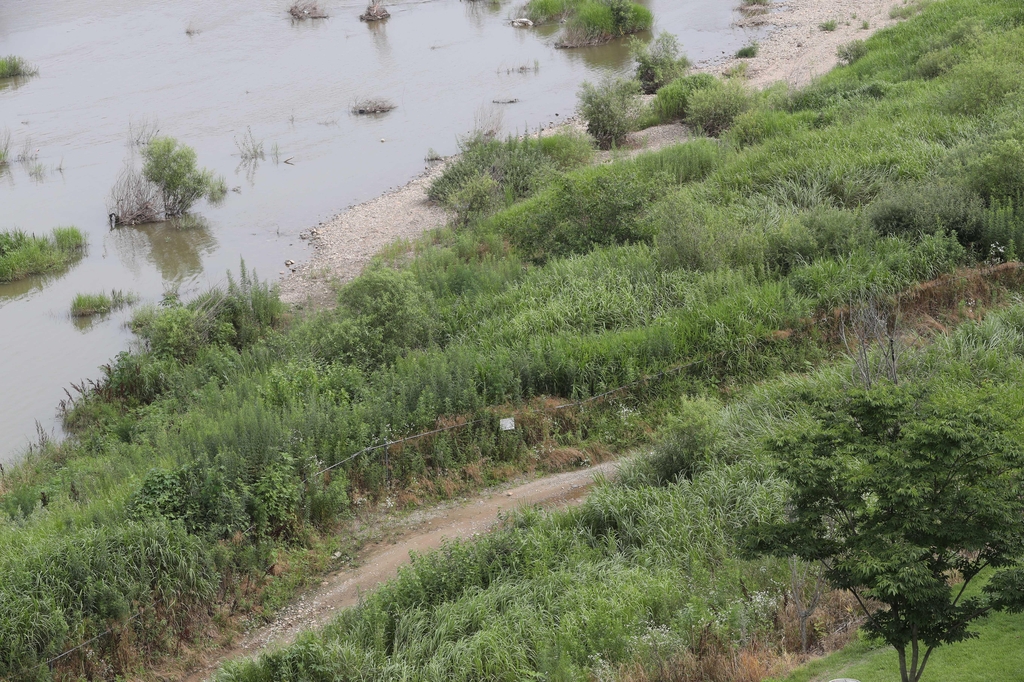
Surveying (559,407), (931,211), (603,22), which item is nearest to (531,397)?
(559,407)

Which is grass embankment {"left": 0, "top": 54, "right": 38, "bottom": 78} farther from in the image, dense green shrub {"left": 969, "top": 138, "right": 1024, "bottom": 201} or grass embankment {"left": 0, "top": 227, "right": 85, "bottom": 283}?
dense green shrub {"left": 969, "top": 138, "right": 1024, "bottom": 201}

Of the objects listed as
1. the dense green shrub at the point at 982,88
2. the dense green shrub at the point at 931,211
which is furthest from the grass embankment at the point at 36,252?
the dense green shrub at the point at 982,88

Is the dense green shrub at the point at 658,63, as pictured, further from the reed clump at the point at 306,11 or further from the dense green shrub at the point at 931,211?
the reed clump at the point at 306,11

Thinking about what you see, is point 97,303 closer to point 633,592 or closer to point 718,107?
point 633,592

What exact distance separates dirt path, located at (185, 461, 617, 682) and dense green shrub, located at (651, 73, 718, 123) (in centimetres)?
1632

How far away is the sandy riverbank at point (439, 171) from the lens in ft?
60.3

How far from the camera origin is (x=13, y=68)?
32.4 metres

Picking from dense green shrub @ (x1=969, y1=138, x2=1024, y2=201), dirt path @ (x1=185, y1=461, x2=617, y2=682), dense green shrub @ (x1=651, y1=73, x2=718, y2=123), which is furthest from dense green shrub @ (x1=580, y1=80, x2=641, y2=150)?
dirt path @ (x1=185, y1=461, x2=617, y2=682)

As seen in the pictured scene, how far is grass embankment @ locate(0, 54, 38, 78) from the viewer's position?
106 feet

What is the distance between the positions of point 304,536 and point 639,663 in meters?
4.26

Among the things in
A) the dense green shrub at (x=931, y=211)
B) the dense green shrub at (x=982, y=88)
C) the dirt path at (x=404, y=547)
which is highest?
the dense green shrub at (x=982, y=88)

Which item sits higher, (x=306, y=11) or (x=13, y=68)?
(x=306, y=11)

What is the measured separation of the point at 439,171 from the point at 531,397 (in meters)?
13.3

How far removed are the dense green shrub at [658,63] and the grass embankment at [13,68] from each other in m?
21.9
